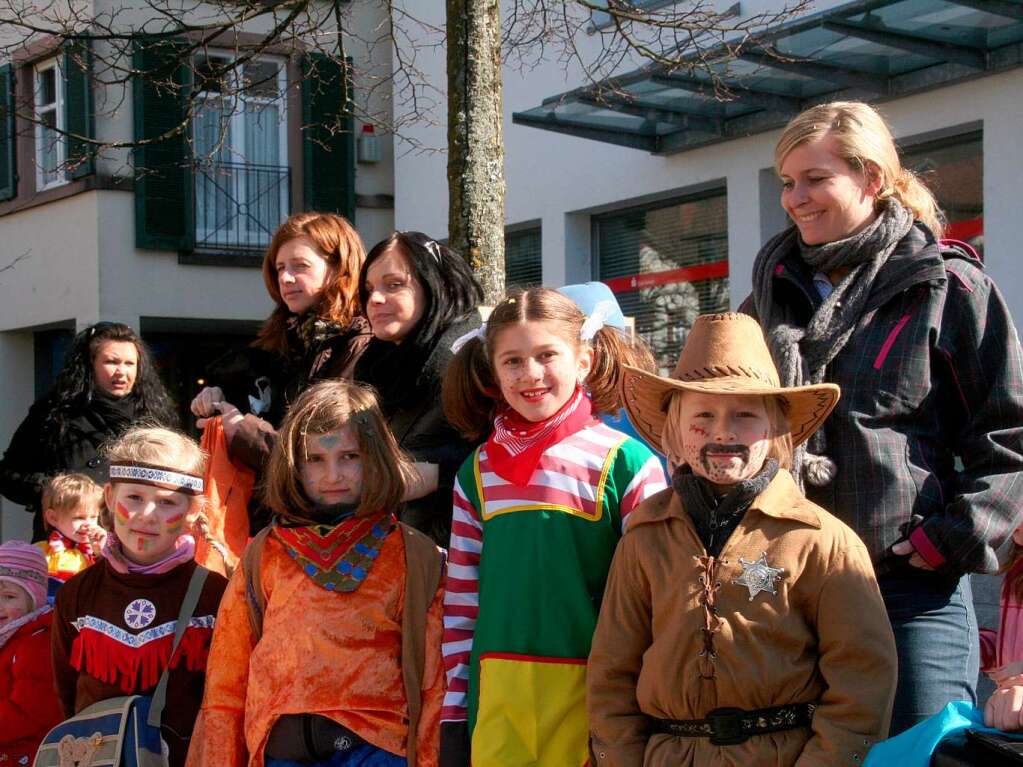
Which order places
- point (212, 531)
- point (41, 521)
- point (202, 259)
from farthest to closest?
point (202, 259)
point (41, 521)
point (212, 531)

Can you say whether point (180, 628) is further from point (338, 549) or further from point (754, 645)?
point (754, 645)

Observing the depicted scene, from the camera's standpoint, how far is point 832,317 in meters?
3.10

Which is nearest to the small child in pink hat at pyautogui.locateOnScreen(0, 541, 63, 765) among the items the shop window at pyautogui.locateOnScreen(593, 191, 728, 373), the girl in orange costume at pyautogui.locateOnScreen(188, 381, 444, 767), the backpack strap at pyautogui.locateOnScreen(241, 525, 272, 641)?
the girl in orange costume at pyautogui.locateOnScreen(188, 381, 444, 767)

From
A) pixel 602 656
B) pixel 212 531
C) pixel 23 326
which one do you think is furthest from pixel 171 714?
pixel 23 326

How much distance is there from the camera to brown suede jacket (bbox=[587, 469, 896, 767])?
268 centimetres

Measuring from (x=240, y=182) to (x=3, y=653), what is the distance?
10570 mm

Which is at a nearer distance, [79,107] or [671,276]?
[671,276]

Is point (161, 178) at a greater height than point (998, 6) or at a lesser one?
lesser

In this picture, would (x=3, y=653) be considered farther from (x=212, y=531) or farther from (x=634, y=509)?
(x=634, y=509)

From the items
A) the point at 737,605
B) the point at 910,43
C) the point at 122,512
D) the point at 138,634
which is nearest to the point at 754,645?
the point at 737,605

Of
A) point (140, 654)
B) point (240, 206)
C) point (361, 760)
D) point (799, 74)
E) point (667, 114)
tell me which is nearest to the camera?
point (361, 760)

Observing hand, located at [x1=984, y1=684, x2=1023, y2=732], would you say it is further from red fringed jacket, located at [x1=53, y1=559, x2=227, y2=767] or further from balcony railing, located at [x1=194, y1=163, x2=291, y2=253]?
balcony railing, located at [x1=194, y1=163, x2=291, y2=253]

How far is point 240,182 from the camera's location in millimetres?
14562

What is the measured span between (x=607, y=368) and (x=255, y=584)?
1.07 m
